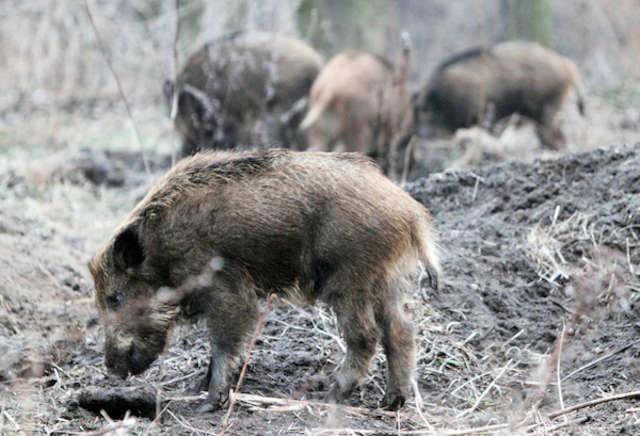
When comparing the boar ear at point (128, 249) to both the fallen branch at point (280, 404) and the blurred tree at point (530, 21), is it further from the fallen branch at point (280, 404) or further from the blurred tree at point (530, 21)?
the blurred tree at point (530, 21)

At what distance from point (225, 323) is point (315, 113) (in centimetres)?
662

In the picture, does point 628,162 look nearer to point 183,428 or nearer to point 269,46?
point 183,428

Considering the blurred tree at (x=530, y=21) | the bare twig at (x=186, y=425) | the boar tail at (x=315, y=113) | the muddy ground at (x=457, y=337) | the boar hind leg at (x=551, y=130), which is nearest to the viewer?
the bare twig at (x=186, y=425)

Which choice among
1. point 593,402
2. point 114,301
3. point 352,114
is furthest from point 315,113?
point 593,402

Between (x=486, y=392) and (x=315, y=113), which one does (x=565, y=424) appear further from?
(x=315, y=113)

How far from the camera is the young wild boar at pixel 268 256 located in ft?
15.3

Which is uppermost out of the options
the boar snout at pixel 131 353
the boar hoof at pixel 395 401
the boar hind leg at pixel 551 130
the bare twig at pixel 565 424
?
the bare twig at pixel 565 424

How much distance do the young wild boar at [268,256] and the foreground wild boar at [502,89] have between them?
8908 millimetres

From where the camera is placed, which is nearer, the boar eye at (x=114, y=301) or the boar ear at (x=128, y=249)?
the boar ear at (x=128, y=249)

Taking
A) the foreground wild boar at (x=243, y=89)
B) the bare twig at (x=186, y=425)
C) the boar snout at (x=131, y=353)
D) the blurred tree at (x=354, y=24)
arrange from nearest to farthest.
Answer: the bare twig at (x=186, y=425)
the boar snout at (x=131, y=353)
the foreground wild boar at (x=243, y=89)
the blurred tree at (x=354, y=24)

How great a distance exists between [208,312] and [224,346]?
0.18 metres

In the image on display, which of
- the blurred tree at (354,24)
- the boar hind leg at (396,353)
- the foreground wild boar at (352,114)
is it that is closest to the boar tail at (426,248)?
the boar hind leg at (396,353)

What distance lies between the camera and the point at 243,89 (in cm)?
1220

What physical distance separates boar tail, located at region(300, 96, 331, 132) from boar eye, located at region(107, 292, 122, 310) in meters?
6.24
